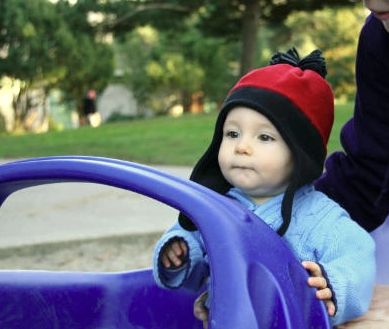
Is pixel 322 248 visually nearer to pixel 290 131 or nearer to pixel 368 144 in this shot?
pixel 290 131

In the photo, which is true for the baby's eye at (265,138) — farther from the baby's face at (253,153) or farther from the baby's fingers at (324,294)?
the baby's fingers at (324,294)

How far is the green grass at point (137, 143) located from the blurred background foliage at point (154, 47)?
8.03ft

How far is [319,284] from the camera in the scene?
1.06 m

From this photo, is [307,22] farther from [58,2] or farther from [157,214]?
[157,214]

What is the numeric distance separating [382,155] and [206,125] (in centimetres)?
844

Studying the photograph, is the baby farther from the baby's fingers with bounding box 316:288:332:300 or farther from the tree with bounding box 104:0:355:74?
the tree with bounding box 104:0:355:74

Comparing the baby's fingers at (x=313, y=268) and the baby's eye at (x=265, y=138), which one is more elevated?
the baby's eye at (x=265, y=138)

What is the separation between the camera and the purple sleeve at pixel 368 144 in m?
1.43

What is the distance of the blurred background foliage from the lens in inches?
534

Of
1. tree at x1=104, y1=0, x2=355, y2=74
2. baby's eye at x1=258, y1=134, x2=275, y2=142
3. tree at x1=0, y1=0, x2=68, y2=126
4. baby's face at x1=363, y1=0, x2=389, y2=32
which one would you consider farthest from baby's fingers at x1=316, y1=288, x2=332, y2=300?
tree at x1=0, y1=0, x2=68, y2=126

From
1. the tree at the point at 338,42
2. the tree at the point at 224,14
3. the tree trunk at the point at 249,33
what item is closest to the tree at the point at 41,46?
the tree at the point at 224,14

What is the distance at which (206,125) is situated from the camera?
32.4ft

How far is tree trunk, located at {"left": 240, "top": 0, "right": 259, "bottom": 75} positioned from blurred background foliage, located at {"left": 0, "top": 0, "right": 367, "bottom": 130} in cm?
2

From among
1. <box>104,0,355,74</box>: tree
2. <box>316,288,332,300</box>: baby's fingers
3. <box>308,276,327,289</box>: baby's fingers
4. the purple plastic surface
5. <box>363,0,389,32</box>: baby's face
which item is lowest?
<box>104,0,355,74</box>: tree
